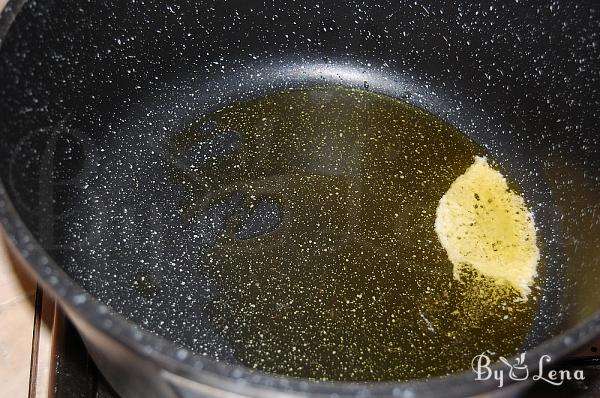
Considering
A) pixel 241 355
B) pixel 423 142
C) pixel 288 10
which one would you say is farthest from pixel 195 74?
pixel 241 355

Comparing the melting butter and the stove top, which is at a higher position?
the melting butter

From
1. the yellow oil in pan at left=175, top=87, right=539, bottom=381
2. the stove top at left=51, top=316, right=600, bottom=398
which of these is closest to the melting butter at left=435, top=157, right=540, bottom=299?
the yellow oil in pan at left=175, top=87, right=539, bottom=381

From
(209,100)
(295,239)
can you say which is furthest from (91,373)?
(209,100)

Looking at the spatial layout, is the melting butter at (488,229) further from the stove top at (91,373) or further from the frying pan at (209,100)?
the stove top at (91,373)

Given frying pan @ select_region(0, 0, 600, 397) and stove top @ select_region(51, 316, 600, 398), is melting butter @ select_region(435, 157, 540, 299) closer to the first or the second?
frying pan @ select_region(0, 0, 600, 397)

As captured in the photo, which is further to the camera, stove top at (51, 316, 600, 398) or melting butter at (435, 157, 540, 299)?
melting butter at (435, 157, 540, 299)

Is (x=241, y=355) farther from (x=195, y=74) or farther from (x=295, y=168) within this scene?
(x=195, y=74)

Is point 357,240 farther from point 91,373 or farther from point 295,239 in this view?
point 91,373
